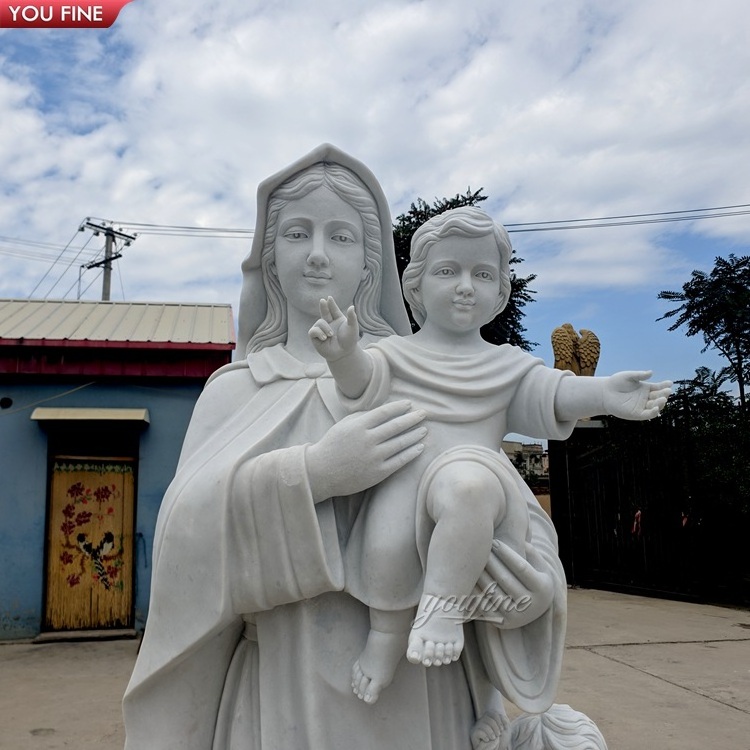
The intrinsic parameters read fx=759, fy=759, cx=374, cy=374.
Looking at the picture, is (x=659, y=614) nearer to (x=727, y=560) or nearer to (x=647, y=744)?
(x=727, y=560)

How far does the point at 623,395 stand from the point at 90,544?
725 centimetres

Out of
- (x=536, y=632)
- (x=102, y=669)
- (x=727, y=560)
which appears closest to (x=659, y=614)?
(x=727, y=560)

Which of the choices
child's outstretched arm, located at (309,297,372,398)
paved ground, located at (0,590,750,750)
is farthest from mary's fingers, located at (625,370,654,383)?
paved ground, located at (0,590,750,750)

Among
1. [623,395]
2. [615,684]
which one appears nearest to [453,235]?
[623,395]

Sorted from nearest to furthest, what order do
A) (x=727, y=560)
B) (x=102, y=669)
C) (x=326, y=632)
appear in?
(x=326, y=632)
(x=102, y=669)
(x=727, y=560)

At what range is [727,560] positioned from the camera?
8945 millimetres

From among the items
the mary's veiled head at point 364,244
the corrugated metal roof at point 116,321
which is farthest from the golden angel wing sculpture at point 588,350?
the mary's veiled head at point 364,244

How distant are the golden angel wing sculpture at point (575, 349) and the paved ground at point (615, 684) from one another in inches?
124

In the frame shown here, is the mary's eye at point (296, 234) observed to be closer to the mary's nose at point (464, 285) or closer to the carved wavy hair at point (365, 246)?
the carved wavy hair at point (365, 246)

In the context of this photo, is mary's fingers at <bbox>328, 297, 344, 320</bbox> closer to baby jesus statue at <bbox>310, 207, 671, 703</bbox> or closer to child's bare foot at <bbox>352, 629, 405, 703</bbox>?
baby jesus statue at <bbox>310, 207, 671, 703</bbox>

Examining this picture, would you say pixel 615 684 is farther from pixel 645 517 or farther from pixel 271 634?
pixel 271 634

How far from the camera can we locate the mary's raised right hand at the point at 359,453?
70.9 inches

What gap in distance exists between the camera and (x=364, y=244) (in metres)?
2.31

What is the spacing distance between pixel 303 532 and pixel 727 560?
8.56 meters
